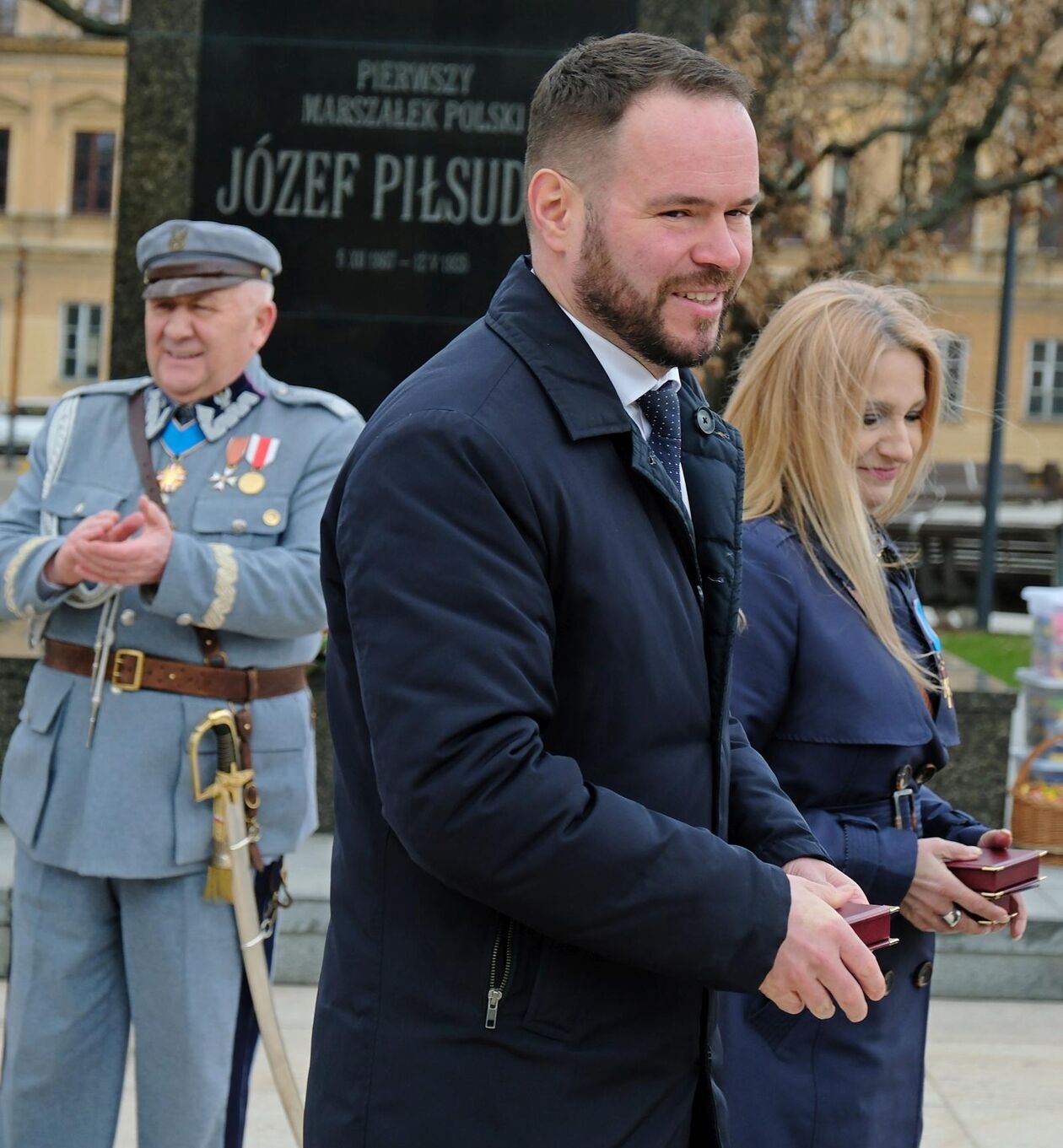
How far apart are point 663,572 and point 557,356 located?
26cm

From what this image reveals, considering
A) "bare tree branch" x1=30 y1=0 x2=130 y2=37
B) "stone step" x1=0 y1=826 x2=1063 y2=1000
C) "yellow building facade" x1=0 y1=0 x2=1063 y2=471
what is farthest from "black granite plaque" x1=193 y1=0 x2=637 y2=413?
"yellow building facade" x1=0 y1=0 x2=1063 y2=471

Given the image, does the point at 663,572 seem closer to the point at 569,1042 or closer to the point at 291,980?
the point at 569,1042

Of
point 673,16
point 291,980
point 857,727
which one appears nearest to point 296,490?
point 857,727

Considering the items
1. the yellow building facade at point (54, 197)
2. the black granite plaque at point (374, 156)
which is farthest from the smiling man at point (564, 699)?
the yellow building facade at point (54, 197)

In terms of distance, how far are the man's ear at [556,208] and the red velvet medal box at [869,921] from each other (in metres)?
0.77

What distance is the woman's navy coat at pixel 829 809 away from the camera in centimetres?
259

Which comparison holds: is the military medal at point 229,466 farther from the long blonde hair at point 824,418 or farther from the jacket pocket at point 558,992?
the jacket pocket at point 558,992

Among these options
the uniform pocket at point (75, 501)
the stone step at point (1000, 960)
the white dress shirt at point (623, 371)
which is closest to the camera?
the white dress shirt at point (623, 371)

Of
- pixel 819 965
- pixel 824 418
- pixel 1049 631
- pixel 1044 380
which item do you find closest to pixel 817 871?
pixel 819 965

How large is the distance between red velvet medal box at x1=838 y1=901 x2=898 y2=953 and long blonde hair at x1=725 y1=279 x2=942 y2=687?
3.06 feet

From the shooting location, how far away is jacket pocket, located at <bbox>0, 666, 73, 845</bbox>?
3.24 m

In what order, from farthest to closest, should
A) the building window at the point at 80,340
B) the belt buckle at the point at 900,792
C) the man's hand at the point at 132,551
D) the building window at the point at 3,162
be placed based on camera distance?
the building window at the point at 3,162, the building window at the point at 80,340, the man's hand at the point at 132,551, the belt buckle at the point at 900,792

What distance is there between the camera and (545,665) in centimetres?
169

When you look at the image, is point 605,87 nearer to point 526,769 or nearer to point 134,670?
point 526,769
